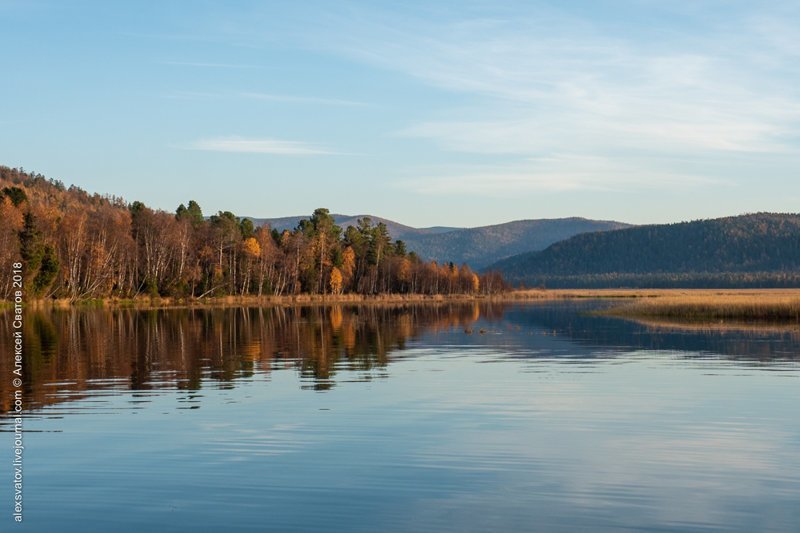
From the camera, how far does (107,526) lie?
13.5 m

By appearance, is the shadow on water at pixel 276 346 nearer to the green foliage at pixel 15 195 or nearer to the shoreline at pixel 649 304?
the shoreline at pixel 649 304

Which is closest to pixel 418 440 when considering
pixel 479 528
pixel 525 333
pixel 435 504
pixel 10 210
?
pixel 435 504

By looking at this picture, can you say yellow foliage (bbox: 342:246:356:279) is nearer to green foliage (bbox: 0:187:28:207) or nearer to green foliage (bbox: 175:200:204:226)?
green foliage (bbox: 175:200:204:226)

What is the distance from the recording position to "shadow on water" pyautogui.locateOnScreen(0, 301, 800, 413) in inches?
1280

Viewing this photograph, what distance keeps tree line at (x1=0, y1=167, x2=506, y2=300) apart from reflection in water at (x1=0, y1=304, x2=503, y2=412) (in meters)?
37.0

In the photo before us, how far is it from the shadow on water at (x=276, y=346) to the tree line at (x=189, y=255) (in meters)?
36.8

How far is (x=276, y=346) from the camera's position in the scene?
48.1m

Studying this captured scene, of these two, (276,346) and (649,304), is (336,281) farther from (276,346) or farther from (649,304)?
(276,346)

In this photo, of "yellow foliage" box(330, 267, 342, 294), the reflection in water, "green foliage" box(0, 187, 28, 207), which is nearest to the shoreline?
"yellow foliage" box(330, 267, 342, 294)

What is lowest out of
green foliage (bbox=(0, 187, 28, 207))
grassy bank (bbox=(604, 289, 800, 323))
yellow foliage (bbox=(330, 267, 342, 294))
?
grassy bank (bbox=(604, 289, 800, 323))

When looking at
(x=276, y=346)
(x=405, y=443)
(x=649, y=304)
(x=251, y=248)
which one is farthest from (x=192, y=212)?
(x=405, y=443)

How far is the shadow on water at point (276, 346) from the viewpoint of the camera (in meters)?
32.5

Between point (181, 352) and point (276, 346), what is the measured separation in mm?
5744

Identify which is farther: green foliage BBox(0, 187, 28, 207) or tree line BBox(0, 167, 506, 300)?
green foliage BBox(0, 187, 28, 207)
